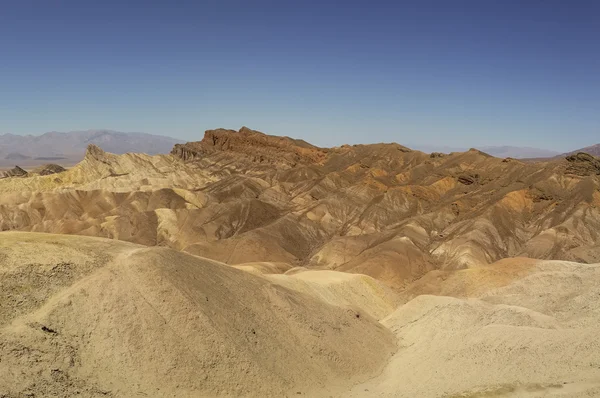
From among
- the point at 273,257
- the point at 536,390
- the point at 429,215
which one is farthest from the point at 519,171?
the point at 536,390

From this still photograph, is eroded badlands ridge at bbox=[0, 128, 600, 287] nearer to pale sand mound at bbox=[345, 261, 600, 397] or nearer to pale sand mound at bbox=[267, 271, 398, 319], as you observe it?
pale sand mound at bbox=[267, 271, 398, 319]

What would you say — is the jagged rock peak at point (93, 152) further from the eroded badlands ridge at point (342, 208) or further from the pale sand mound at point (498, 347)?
the pale sand mound at point (498, 347)

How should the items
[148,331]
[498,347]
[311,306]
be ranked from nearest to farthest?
1. [148,331]
2. [498,347]
3. [311,306]

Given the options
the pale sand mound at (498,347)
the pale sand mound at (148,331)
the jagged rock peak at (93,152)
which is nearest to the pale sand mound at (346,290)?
the pale sand mound at (498,347)

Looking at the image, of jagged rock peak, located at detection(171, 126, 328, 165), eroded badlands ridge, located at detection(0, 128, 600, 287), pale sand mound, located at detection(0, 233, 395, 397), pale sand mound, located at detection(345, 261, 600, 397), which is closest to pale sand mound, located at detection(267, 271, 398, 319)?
pale sand mound, located at detection(345, 261, 600, 397)

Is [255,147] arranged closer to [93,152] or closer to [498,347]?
[93,152]

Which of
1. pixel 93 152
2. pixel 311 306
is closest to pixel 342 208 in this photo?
pixel 311 306

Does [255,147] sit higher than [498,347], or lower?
higher
